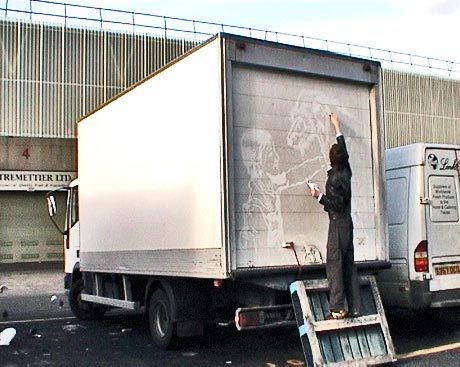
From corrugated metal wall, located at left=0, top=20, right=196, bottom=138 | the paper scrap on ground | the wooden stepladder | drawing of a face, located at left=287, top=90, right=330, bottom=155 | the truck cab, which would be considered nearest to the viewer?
the wooden stepladder

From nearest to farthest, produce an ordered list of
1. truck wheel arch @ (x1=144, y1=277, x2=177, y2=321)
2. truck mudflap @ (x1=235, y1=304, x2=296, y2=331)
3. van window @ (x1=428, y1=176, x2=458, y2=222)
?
1. truck mudflap @ (x1=235, y1=304, x2=296, y2=331)
2. truck wheel arch @ (x1=144, y1=277, x2=177, y2=321)
3. van window @ (x1=428, y1=176, x2=458, y2=222)

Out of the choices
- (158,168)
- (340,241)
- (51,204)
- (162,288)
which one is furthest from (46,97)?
(340,241)

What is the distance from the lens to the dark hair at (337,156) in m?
7.25

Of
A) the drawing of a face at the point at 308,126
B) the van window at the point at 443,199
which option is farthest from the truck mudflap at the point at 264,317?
the van window at the point at 443,199

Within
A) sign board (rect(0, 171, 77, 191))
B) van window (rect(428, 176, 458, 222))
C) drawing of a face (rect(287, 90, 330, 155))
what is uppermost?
sign board (rect(0, 171, 77, 191))

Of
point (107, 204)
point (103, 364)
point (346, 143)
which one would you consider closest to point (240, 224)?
point (346, 143)

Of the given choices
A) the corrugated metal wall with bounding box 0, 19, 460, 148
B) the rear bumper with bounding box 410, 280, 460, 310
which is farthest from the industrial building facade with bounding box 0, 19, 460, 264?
the rear bumper with bounding box 410, 280, 460, 310

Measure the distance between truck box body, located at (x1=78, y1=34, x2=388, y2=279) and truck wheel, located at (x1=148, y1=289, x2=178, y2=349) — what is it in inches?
16.6

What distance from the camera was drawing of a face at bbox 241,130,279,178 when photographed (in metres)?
7.11

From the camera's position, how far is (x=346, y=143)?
7895 mm

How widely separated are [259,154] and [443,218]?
3128 millimetres

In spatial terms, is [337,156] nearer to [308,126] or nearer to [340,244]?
[308,126]

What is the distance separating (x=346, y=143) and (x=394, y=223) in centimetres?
163

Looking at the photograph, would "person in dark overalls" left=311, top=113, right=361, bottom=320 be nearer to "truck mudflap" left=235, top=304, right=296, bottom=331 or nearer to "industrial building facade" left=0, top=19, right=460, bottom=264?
"truck mudflap" left=235, top=304, right=296, bottom=331
